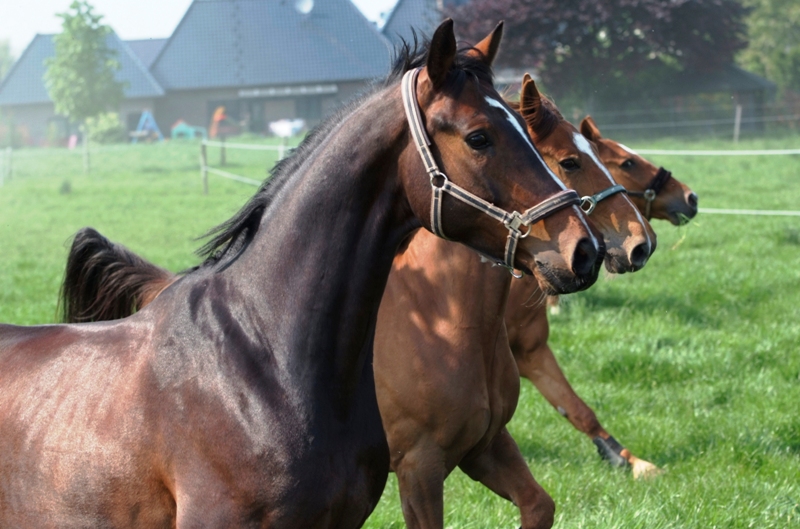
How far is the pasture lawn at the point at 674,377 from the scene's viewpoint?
4043mm

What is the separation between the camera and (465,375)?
334cm

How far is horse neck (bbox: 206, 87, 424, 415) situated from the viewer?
7.59 ft

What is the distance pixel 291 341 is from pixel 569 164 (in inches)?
79.9

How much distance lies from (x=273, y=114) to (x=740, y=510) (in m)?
36.2

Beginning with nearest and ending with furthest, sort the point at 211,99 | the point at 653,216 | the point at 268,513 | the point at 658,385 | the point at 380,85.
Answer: the point at 268,513 < the point at 380,85 < the point at 653,216 < the point at 658,385 < the point at 211,99

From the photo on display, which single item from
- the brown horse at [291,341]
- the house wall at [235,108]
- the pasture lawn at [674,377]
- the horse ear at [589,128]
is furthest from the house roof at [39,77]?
the brown horse at [291,341]

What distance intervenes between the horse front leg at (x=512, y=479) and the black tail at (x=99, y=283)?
138 centimetres

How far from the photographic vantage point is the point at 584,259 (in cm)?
210

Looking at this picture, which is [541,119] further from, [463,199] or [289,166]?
[463,199]

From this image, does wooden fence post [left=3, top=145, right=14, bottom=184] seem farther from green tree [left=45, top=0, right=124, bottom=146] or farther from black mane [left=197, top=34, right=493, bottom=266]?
black mane [left=197, top=34, right=493, bottom=266]

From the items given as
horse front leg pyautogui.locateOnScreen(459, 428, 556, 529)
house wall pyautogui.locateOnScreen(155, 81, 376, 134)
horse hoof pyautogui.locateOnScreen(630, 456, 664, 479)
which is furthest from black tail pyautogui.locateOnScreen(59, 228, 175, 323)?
house wall pyautogui.locateOnScreen(155, 81, 376, 134)

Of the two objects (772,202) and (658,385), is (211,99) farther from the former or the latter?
(658,385)

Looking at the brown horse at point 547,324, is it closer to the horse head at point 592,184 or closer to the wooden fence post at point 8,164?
the horse head at point 592,184

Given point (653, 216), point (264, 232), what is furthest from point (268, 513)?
point (653, 216)
